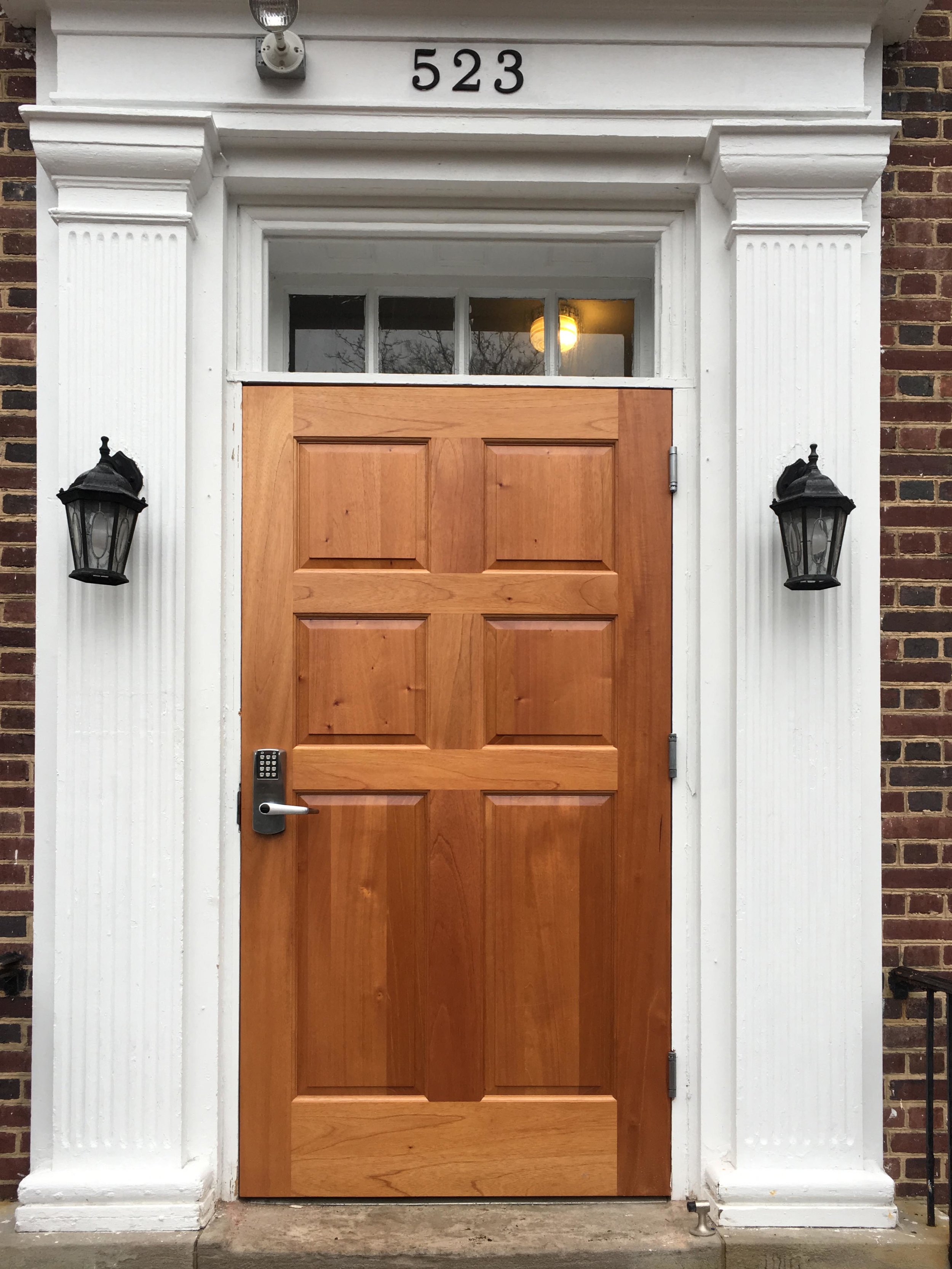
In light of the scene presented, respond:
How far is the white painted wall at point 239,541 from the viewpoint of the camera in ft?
8.91

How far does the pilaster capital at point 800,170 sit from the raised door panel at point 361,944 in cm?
202

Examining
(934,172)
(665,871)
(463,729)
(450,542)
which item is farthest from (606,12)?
(665,871)

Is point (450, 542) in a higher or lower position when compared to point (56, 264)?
lower

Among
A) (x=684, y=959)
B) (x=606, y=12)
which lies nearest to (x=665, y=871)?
(x=684, y=959)

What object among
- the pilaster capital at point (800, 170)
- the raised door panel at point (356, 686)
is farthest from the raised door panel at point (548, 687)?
the pilaster capital at point (800, 170)

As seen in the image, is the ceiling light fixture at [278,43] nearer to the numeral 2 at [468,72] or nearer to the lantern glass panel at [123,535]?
the numeral 2 at [468,72]

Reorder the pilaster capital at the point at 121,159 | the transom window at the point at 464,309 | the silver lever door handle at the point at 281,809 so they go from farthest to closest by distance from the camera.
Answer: the transom window at the point at 464,309
the silver lever door handle at the point at 281,809
the pilaster capital at the point at 121,159

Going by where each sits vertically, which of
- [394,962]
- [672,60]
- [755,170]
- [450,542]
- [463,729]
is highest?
[672,60]

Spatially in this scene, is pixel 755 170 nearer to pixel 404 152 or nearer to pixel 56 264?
pixel 404 152

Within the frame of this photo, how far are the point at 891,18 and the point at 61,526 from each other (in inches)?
112

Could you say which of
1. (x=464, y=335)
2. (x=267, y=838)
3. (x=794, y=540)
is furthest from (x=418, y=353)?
(x=267, y=838)

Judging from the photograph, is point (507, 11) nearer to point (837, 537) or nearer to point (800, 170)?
point (800, 170)

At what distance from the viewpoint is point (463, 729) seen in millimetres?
2875

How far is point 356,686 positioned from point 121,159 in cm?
164
